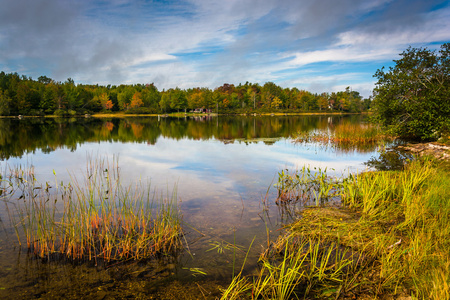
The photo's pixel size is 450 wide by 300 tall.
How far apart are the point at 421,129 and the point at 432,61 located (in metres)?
4.51

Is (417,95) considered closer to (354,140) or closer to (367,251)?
(354,140)

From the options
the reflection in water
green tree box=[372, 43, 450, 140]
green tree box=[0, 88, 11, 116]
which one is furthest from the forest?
green tree box=[372, 43, 450, 140]

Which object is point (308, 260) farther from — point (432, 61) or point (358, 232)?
point (432, 61)

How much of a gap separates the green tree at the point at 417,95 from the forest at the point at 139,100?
86.3 m

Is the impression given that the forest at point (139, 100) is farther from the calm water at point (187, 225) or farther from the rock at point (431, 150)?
the rock at point (431, 150)

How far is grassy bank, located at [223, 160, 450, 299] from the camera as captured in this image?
12.9 ft

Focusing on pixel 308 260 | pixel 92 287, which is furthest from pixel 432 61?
pixel 92 287

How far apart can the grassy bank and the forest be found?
292ft

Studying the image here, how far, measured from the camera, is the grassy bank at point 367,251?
3.92 metres

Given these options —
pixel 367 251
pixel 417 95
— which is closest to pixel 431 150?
pixel 417 95

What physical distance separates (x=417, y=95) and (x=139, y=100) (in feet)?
322

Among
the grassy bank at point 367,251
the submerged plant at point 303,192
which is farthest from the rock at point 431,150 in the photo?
the submerged plant at point 303,192

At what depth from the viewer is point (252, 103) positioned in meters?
122

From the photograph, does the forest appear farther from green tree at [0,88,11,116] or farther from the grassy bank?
the grassy bank
